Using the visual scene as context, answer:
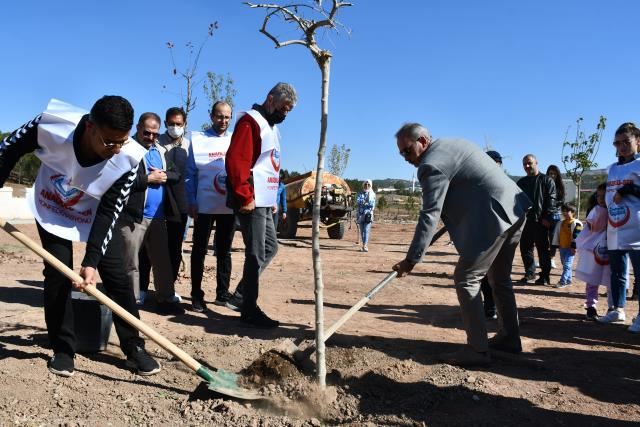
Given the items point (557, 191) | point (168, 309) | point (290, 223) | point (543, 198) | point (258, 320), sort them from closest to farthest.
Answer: point (258, 320)
point (168, 309)
point (543, 198)
point (557, 191)
point (290, 223)

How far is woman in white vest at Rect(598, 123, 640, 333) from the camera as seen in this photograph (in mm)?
4637

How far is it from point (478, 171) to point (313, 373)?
1.75 meters

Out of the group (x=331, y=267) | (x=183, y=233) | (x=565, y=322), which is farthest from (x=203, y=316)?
(x=331, y=267)

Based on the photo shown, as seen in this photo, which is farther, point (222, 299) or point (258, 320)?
point (222, 299)

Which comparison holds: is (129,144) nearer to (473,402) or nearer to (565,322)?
(473,402)

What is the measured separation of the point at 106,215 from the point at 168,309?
1.93 metres

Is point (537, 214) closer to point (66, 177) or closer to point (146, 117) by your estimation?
point (146, 117)

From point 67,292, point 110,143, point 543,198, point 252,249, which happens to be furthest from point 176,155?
point 543,198

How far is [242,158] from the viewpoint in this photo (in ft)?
14.2

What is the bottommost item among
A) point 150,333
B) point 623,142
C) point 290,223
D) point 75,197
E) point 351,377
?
point 351,377

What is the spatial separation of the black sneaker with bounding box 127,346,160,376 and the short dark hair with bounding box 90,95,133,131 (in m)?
1.50

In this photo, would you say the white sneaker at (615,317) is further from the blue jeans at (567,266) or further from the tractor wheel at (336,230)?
the tractor wheel at (336,230)

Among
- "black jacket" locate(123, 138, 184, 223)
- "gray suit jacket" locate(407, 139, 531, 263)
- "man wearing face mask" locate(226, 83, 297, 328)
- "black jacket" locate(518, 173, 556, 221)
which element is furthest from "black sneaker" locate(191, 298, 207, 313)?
"black jacket" locate(518, 173, 556, 221)

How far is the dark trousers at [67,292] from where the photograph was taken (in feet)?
10.8
